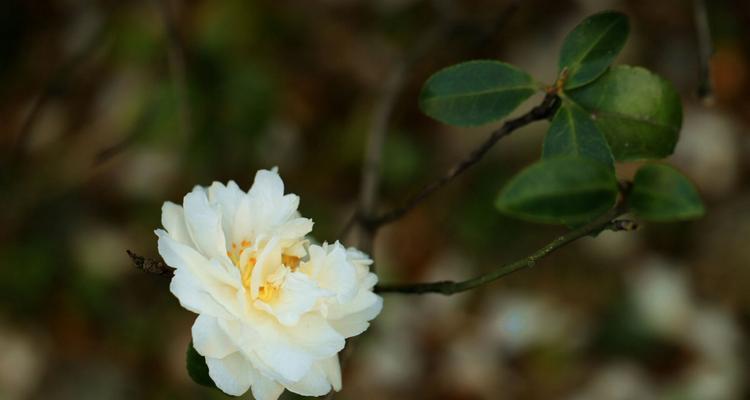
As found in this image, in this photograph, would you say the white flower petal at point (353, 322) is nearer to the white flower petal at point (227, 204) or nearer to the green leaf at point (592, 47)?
the white flower petal at point (227, 204)

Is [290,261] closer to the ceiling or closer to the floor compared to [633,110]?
closer to the floor

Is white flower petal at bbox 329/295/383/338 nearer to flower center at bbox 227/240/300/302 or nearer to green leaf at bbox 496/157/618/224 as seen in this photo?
flower center at bbox 227/240/300/302

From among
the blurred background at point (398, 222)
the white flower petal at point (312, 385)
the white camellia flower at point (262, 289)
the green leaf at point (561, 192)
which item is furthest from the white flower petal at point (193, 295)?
the blurred background at point (398, 222)

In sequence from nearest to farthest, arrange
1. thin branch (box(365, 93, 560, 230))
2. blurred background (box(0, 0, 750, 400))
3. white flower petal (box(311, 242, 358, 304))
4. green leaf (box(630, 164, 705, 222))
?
1. green leaf (box(630, 164, 705, 222))
2. white flower petal (box(311, 242, 358, 304))
3. thin branch (box(365, 93, 560, 230))
4. blurred background (box(0, 0, 750, 400))

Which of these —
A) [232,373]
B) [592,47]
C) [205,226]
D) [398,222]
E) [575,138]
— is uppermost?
[398,222]

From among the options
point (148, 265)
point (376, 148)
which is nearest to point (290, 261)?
point (148, 265)

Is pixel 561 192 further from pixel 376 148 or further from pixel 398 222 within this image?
pixel 398 222

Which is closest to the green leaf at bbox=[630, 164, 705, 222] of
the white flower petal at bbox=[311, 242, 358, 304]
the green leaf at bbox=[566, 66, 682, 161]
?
the green leaf at bbox=[566, 66, 682, 161]
